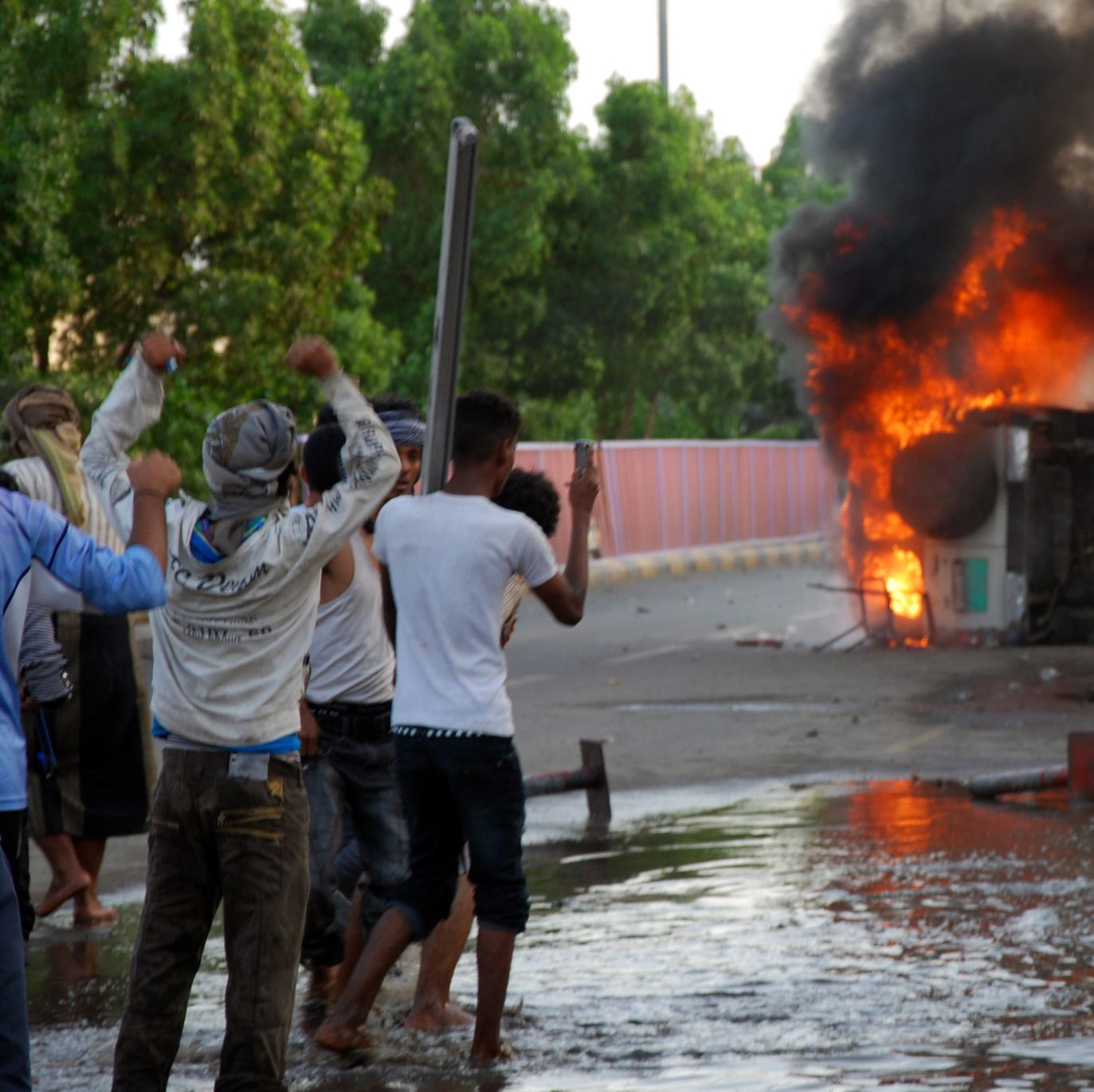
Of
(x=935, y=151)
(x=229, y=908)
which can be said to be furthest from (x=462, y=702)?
(x=935, y=151)

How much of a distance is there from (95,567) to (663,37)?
4453cm

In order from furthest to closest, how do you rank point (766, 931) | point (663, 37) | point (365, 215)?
point (663, 37) → point (365, 215) → point (766, 931)

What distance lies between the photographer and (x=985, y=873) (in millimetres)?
7586

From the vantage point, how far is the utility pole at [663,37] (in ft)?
151

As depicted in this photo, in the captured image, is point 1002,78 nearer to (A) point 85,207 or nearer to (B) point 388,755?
(A) point 85,207

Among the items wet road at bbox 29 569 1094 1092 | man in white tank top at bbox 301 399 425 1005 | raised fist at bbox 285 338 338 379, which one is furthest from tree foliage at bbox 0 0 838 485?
raised fist at bbox 285 338 338 379

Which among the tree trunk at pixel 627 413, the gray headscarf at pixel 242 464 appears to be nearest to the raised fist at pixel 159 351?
the gray headscarf at pixel 242 464

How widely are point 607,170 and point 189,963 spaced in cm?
3509

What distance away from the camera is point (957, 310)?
20.9 m

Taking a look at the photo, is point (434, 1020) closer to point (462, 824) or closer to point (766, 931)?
point (462, 824)

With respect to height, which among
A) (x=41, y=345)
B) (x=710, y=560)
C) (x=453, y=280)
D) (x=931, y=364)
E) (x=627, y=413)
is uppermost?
(x=41, y=345)

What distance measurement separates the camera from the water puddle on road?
4.98 m

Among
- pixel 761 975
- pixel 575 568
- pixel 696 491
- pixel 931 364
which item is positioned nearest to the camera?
pixel 575 568

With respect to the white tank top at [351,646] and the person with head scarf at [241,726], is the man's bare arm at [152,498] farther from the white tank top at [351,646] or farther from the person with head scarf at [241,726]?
the white tank top at [351,646]
